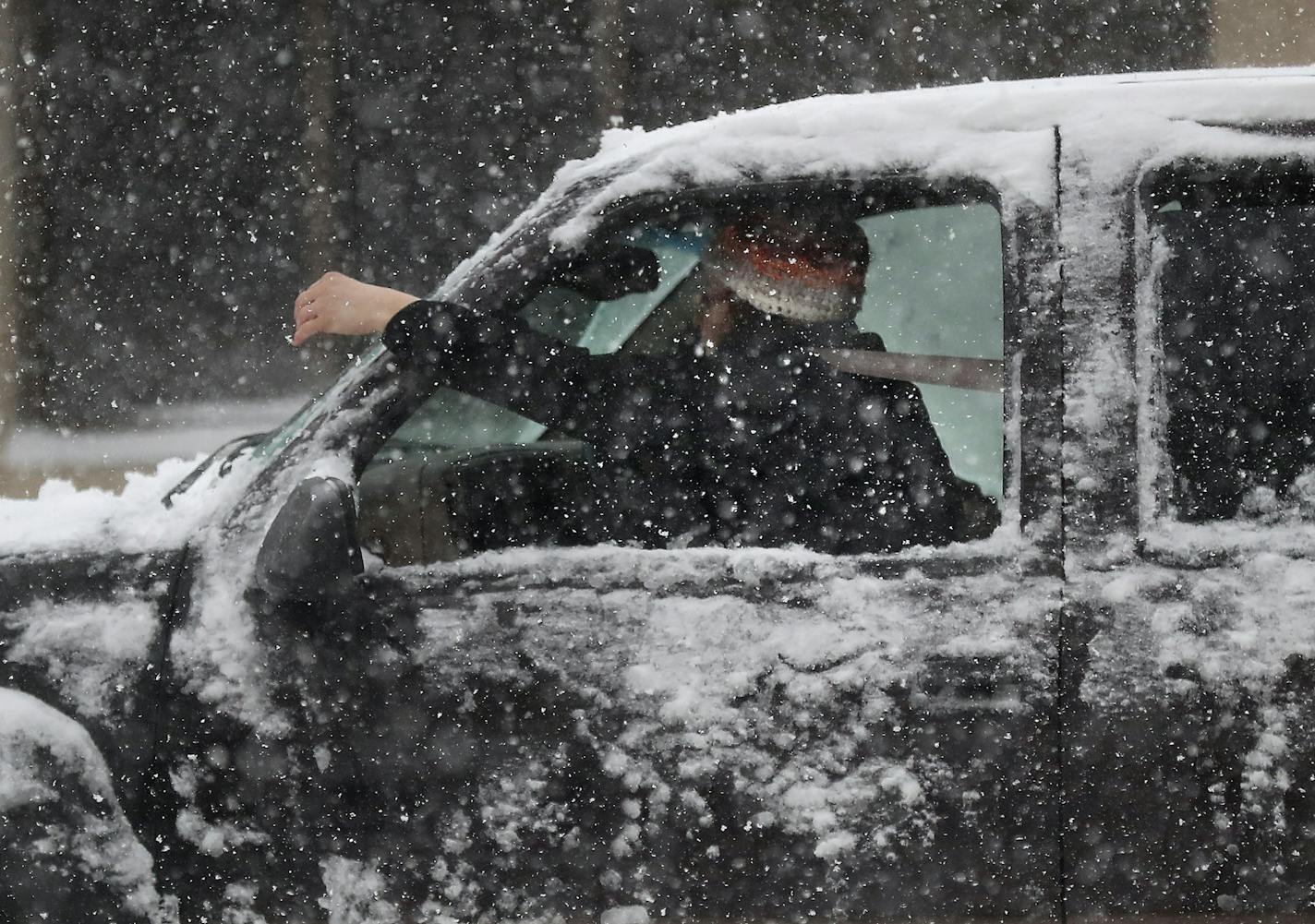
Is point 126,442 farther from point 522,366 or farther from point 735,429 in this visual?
point 735,429

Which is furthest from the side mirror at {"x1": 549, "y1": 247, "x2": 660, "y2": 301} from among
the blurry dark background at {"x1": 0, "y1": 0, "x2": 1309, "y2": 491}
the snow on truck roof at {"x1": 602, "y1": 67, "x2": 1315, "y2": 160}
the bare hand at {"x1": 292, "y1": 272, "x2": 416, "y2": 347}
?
the blurry dark background at {"x1": 0, "y1": 0, "x2": 1309, "y2": 491}

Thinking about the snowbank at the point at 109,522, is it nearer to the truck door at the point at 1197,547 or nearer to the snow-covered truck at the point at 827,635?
the snow-covered truck at the point at 827,635

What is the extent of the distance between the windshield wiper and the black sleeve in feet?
1.52

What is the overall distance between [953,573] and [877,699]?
205mm

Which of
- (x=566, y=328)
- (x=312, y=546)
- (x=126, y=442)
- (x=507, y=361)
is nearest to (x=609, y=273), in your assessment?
(x=566, y=328)

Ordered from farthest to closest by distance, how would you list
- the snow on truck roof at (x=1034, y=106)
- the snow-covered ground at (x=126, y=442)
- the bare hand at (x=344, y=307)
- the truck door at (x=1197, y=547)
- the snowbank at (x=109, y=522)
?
the snow-covered ground at (x=126, y=442) < the bare hand at (x=344, y=307) < the snowbank at (x=109, y=522) < the snow on truck roof at (x=1034, y=106) < the truck door at (x=1197, y=547)

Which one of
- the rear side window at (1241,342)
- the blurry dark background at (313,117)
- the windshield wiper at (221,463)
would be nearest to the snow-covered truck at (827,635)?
the rear side window at (1241,342)

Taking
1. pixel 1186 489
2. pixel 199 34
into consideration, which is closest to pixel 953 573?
pixel 1186 489

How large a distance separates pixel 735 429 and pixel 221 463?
90 cm

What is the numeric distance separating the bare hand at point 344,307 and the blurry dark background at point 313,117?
18.4 feet

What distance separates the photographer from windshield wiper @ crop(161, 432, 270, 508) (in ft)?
7.36

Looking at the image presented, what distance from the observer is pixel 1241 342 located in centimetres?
189

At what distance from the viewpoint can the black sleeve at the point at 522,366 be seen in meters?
2.02

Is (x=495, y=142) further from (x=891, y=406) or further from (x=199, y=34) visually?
(x=891, y=406)
